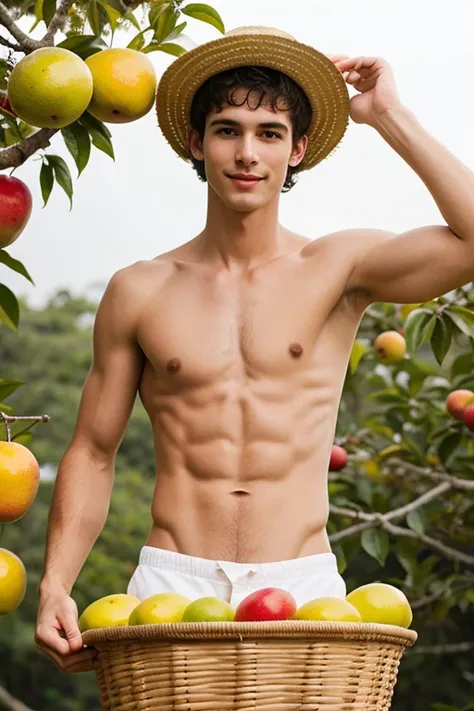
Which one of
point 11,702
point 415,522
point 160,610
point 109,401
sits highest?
point 109,401

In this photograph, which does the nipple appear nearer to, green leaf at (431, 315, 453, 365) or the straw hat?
the straw hat

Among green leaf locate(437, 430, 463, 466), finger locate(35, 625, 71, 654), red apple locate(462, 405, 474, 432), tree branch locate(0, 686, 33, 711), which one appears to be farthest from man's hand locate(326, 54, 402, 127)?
tree branch locate(0, 686, 33, 711)

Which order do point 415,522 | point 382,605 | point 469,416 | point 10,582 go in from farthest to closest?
point 415,522 → point 469,416 → point 10,582 → point 382,605

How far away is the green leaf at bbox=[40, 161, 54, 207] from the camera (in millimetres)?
2998

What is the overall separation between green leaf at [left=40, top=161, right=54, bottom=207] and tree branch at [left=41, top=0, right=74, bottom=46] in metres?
0.29

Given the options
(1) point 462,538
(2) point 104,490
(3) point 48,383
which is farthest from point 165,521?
(3) point 48,383

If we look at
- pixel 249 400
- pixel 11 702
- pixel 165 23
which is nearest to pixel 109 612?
pixel 249 400

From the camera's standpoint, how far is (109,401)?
10.1ft

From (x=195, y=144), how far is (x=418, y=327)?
106 centimetres

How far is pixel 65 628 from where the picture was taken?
2.63 m

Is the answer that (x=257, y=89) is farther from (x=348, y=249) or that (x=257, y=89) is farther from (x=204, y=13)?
(x=348, y=249)

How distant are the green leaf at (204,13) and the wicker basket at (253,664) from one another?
57.1 inches

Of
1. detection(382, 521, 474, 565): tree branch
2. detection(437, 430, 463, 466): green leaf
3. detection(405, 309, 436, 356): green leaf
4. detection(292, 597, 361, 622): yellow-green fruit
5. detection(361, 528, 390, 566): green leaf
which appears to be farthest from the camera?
detection(437, 430, 463, 466): green leaf

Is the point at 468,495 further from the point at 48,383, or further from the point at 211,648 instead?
the point at 48,383
